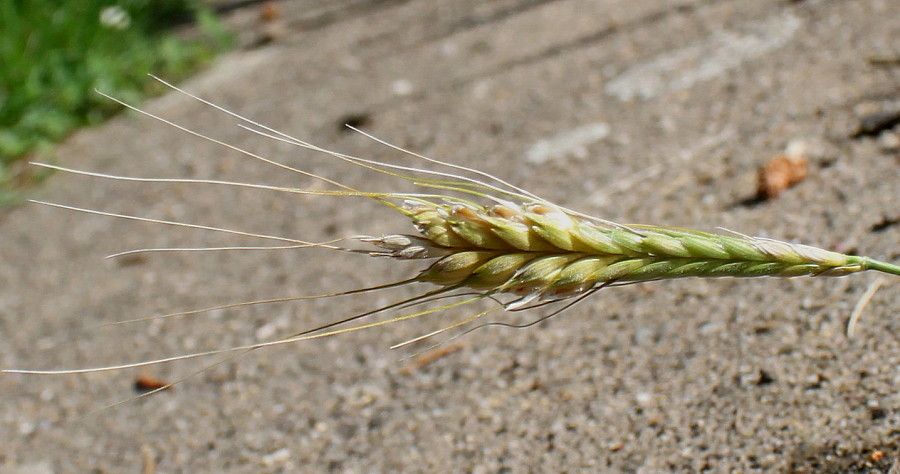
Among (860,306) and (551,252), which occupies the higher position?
(551,252)

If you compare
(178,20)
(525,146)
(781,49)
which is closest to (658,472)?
(525,146)

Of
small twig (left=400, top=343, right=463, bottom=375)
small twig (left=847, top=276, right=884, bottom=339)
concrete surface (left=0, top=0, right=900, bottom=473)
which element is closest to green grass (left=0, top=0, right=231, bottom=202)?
concrete surface (left=0, top=0, right=900, bottom=473)

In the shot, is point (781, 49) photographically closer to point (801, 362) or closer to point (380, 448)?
point (801, 362)

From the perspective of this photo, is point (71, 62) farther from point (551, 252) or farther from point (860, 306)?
point (551, 252)

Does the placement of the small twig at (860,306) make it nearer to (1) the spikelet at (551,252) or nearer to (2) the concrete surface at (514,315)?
(2) the concrete surface at (514,315)

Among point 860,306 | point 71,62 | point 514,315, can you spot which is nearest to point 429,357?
point 514,315

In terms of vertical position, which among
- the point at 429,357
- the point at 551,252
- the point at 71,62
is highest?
the point at 71,62

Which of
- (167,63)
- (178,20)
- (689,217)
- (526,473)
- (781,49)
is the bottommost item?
(526,473)
